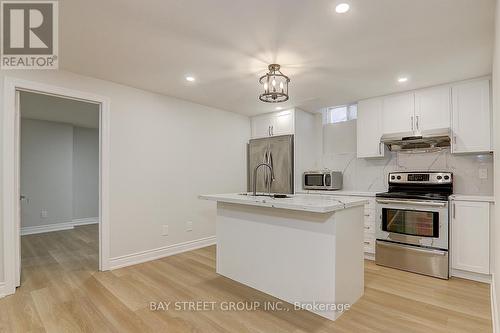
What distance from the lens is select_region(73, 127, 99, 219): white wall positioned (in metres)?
6.25

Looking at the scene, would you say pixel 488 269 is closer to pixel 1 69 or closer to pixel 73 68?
pixel 73 68

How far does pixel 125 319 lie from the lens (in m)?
2.18

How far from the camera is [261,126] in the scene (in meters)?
5.14

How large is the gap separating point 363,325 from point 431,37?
2.50 meters

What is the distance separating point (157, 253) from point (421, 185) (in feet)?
12.7

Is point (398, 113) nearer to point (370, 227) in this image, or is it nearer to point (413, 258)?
point (370, 227)

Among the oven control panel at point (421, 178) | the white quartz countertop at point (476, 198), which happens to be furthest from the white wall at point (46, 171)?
the white quartz countertop at point (476, 198)

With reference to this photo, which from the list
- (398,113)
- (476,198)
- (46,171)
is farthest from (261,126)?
(46,171)

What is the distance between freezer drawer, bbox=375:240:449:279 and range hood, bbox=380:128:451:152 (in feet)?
4.59

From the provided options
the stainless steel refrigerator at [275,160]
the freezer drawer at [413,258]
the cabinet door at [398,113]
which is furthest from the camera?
the stainless steel refrigerator at [275,160]

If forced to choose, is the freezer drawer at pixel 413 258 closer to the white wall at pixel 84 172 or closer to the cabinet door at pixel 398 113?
the cabinet door at pixel 398 113

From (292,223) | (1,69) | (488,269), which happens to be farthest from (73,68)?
(488,269)

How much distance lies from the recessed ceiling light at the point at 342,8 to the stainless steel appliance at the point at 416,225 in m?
2.48

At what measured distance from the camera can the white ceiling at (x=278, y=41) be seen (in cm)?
189
